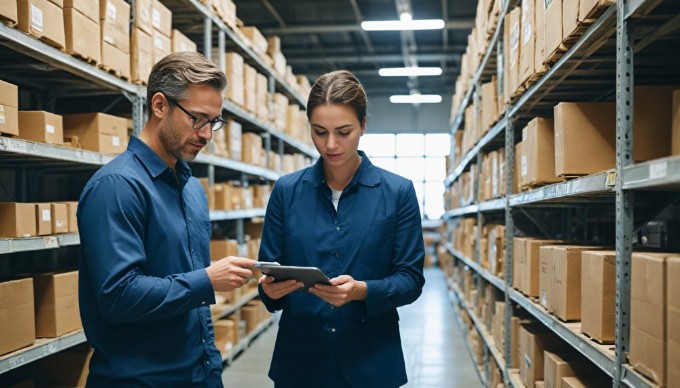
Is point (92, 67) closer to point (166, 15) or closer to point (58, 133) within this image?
point (58, 133)

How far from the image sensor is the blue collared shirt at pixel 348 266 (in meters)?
1.94

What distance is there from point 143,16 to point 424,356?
4359 millimetres

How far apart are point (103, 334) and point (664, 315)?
1.60 metres

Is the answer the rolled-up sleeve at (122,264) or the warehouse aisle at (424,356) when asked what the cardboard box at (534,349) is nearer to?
the warehouse aisle at (424,356)

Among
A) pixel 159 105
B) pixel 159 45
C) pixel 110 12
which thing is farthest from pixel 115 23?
pixel 159 105

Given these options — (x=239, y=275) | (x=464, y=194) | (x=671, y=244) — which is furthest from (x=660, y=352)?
(x=464, y=194)

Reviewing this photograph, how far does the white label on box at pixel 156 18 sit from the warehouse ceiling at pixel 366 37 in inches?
202

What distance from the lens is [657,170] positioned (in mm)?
1481

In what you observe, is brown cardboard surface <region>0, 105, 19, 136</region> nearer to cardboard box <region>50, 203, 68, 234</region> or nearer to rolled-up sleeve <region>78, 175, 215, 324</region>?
cardboard box <region>50, 203, 68, 234</region>

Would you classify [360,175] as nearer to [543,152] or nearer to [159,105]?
[159,105]

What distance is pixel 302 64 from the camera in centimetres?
1459

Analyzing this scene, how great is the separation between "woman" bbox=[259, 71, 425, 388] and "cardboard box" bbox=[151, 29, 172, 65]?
2.22 meters

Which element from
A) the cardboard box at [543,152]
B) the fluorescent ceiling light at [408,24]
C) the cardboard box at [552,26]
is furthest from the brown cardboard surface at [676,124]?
the fluorescent ceiling light at [408,24]

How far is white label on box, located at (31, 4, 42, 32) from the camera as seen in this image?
2.58 meters
